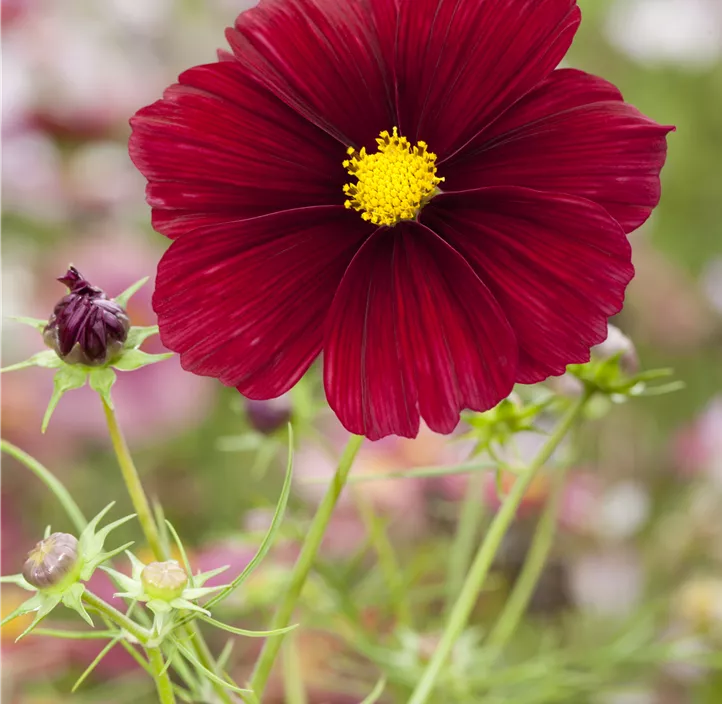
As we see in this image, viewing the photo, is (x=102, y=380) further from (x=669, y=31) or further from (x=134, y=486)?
(x=669, y=31)

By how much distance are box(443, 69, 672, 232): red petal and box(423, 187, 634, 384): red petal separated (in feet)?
0.05

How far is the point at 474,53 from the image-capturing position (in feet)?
1.14

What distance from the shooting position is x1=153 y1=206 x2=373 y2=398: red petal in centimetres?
33

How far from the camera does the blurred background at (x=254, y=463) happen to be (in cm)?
72

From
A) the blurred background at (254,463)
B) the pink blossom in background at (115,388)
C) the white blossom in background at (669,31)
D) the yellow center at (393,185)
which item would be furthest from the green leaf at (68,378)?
the white blossom in background at (669,31)

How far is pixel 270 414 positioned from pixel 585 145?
0.79ft

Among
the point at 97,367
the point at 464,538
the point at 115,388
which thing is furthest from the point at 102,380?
the point at 115,388

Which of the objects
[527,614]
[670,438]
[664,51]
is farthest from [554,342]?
[664,51]

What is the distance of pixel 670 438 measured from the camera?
101 cm

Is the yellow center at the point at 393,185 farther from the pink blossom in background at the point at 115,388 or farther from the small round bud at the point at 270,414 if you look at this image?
the pink blossom in background at the point at 115,388

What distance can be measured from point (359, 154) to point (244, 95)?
0.06 meters

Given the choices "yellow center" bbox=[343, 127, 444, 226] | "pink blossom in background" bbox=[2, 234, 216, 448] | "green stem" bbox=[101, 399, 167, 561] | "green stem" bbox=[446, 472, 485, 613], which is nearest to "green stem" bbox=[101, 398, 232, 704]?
"green stem" bbox=[101, 399, 167, 561]

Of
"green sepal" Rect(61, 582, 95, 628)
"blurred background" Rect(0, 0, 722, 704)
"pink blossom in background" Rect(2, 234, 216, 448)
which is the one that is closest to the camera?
"green sepal" Rect(61, 582, 95, 628)

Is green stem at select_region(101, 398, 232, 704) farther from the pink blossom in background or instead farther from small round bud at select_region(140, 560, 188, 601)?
the pink blossom in background
